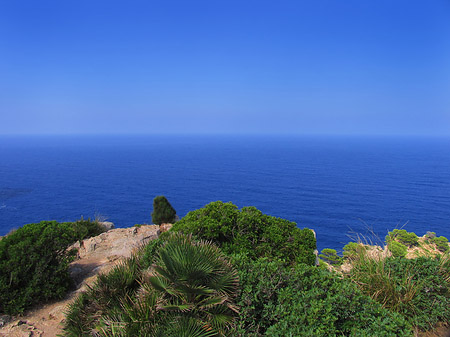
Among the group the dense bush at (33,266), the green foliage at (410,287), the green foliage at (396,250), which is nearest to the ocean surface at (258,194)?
the green foliage at (396,250)

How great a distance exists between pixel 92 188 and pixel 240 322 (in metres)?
85.7

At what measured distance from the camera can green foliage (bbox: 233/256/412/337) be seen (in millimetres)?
4527

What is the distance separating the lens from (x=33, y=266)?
7.79 metres

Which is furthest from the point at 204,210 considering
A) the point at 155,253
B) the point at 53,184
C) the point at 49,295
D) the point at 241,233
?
the point at 53,184

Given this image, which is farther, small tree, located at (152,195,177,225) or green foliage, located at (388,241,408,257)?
small tree, located at (152,195,177,225)

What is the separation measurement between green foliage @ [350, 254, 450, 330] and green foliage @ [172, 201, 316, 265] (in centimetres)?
164

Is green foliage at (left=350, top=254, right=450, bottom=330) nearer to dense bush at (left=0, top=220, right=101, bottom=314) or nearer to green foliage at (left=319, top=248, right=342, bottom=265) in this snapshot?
dense bush at (left=0, top=220, right=101, bottom=314)

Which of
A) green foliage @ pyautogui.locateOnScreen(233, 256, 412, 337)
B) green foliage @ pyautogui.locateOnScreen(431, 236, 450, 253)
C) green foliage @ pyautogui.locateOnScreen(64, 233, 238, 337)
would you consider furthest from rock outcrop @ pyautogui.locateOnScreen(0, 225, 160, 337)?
green foliage @ pyautogui.locateOnScreen(431, 236, 450, 253)

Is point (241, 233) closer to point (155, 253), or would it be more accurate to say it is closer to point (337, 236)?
point (155, 253)

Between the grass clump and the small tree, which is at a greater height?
the grass clump

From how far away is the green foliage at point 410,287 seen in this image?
6039mm

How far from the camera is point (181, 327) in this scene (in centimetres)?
441

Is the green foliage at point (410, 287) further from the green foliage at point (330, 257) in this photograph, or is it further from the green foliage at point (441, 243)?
the green foliage at point (441, 243)

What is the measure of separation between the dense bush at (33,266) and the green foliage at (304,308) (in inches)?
235
